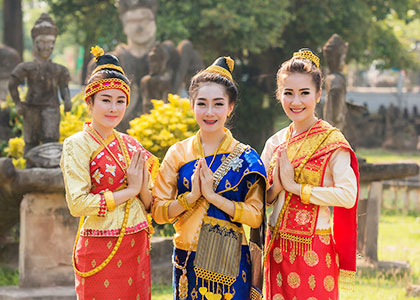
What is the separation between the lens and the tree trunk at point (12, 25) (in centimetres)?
1389

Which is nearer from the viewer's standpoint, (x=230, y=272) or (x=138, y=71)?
(x=230, y=272)

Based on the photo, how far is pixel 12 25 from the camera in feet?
45.8

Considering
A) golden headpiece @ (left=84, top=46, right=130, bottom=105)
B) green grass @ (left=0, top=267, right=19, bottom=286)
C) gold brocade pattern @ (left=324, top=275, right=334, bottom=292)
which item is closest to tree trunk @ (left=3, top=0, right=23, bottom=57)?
green grass @ (left=0, top=267, right=19, bottom=286)

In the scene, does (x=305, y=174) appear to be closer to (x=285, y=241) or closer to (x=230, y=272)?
(x=285, y=241)

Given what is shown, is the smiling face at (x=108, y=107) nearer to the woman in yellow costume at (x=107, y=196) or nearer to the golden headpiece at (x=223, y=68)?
the woman in yellow costume at (x=107, y=196)

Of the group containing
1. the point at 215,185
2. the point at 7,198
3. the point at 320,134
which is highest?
the point at 320,134

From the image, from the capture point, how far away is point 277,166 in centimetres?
325

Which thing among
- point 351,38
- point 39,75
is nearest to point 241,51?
point 351,38

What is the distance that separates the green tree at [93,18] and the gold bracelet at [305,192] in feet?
30.6

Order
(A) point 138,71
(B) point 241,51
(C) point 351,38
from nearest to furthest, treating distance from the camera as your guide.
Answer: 1. (A) point 138,71
2. (C) point 351,38
3. (B) point 241,51

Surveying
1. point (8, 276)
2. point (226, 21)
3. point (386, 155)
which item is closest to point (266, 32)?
point (226, 21)

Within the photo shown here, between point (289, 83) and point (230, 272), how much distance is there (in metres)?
0.97

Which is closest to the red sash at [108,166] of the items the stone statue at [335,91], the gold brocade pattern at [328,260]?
the gold brocade pattern at [328,260]

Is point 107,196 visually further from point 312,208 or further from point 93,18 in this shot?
point 93,18
